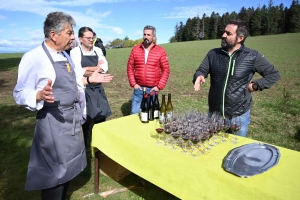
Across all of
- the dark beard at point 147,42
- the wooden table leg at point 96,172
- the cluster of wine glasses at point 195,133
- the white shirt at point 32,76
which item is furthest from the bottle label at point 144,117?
the dark beard at point 147,42

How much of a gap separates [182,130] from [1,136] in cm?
554

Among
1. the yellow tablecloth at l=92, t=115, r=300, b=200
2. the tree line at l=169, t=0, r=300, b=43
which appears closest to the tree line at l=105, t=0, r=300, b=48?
the tree line at l=169, t=0, r=300, b=43

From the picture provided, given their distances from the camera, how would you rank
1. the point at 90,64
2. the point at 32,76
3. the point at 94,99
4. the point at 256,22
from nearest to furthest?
the point at 32,76 < the point at 90,64 < the point at 94,99 < the point at 256,22

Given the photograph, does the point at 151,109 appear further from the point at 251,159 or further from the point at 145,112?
the point at 251,159

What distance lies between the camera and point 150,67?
5039mm

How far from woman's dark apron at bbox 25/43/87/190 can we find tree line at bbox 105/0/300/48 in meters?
68.8

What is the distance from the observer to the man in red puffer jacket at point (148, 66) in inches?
198

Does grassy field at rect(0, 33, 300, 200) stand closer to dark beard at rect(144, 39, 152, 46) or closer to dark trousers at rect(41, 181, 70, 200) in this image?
dark trousers at rect(41, 181, 70, 200)

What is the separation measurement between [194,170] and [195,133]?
1.28 feet

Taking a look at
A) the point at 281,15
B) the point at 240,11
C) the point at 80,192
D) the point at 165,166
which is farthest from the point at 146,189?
the point at 240,11

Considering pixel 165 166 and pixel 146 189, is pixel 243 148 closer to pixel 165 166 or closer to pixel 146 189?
pixel 165 166

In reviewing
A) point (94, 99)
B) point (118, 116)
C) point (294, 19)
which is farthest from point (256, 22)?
point (94, 99)

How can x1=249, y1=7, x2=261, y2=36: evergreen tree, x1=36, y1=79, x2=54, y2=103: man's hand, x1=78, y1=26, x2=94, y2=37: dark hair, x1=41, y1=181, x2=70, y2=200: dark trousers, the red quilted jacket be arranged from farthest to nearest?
1. x1=249, y1=7, x2=261, y2=36: evergreen tree
2. the red quilted jacket
3. x1=78, y1=26, x2=94, y2=37: dark hair
4. x1=41, y1=181, x2=70, y2=200: dark trousers
5. x1=36, y1=79, x2=54, y2=103: man's hand

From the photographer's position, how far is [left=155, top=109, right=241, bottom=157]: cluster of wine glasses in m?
2.26
